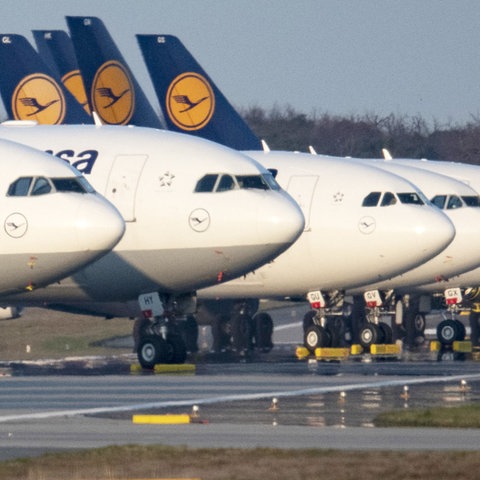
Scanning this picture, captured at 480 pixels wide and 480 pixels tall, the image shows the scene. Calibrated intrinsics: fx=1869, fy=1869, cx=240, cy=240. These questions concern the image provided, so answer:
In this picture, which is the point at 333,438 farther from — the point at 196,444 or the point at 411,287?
the point at 411,287

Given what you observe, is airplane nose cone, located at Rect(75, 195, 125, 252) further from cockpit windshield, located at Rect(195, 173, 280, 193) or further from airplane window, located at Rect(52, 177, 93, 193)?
cockpit windshield, located at Rect(195, 173, 280, 193)

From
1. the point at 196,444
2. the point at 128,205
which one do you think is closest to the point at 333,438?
the point at 196,444

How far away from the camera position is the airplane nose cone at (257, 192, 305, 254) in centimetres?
4038

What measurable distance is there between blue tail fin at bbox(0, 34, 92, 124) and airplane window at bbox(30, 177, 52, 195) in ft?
44.2

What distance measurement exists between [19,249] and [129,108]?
16354mm

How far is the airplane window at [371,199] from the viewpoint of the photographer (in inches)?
1896

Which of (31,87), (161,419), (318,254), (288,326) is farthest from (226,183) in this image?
(288,326)

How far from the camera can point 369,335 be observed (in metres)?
49.8

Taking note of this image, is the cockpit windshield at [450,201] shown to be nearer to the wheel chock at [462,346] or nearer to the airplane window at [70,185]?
the wheel chock at [462,346]

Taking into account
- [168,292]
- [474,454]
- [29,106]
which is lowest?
[474,454]

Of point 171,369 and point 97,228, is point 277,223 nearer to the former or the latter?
point 171,369

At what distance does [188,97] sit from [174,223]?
1435 centimetres

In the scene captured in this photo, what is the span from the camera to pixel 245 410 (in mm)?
27188

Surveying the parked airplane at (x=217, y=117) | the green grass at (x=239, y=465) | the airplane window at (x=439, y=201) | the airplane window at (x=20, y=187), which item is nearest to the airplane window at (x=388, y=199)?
the parked airplane at (x=217, y=117)
